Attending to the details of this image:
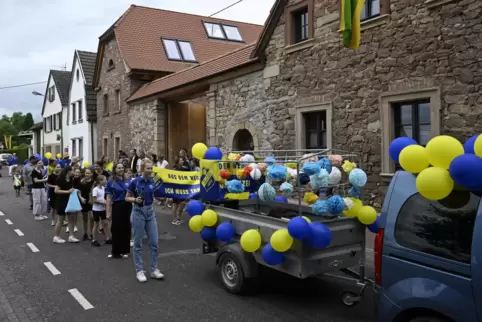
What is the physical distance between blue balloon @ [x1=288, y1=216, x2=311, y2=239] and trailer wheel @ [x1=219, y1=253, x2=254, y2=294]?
1.20m

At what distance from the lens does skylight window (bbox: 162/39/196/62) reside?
83.7 ft

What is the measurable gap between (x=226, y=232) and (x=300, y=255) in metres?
1.21

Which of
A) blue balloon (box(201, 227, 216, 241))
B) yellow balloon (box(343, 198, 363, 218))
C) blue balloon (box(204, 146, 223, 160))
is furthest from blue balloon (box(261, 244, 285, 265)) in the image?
blue balloon (box(204, 146, 223, 160))

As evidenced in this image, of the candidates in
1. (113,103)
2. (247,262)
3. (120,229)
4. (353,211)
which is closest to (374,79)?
(353,211)

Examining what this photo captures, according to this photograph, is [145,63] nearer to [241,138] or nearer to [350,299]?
[241,138]

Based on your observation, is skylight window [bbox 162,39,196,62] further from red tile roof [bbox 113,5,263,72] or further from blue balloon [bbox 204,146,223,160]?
blue balloon [bbox 204,146,223,160]

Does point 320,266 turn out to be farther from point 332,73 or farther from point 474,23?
point 332,73

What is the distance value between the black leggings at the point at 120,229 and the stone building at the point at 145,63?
1298cm

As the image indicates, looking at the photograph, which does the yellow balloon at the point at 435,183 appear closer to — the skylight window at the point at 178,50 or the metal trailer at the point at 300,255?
the metal trailer at the point at 300,255

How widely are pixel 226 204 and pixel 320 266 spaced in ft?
7.14

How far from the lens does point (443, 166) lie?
11.1ft

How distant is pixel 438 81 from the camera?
28.9 feet

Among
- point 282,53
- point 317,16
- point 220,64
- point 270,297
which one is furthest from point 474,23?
point 220,64

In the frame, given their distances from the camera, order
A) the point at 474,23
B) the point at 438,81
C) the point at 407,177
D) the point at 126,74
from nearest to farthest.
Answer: the point at 407,177 < the point at 474,23 < the point at 438,81 < the point at 126,74
